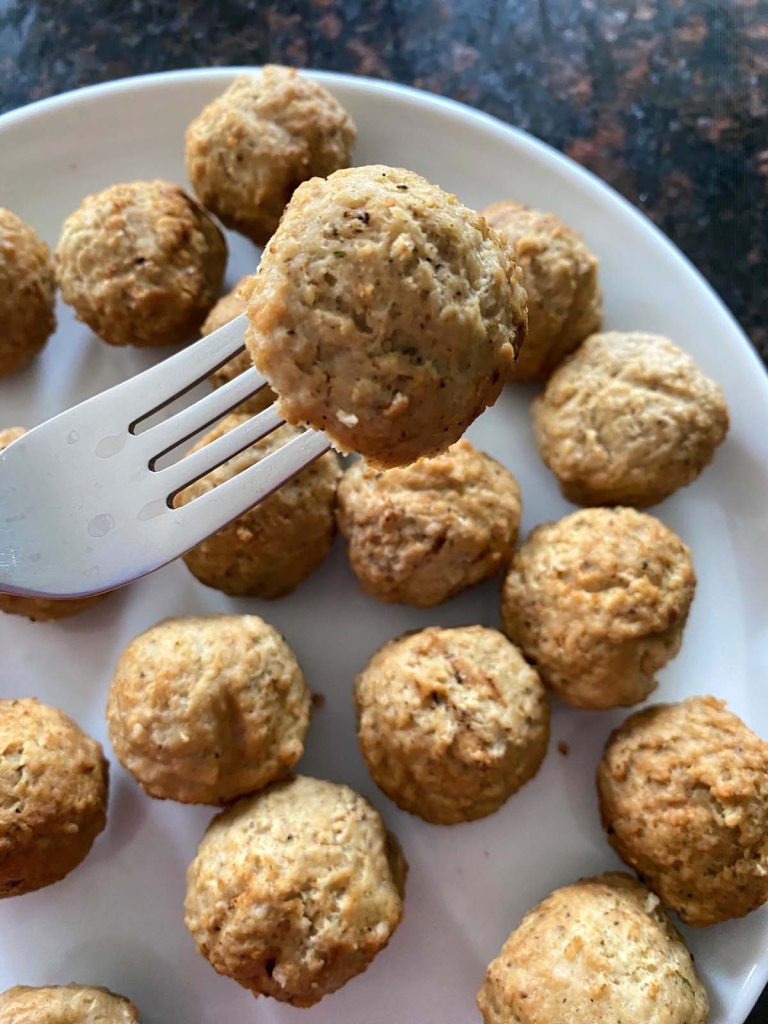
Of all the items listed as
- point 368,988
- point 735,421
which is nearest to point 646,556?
point 735,421

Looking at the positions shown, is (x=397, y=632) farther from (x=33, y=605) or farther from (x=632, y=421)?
(x=33, y=605)

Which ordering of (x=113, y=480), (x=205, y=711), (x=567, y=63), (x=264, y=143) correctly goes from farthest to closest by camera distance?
(x=567, y=63) < (x=264, y=143) < (x=205, y=711) < (x=113, y=480)

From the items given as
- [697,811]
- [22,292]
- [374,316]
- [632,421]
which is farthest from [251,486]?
[697,811]

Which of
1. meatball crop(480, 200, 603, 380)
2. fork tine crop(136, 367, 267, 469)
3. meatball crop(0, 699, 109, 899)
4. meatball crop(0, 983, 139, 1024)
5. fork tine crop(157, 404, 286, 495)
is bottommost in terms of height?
meatball crop(0, 983, 139, 1024)

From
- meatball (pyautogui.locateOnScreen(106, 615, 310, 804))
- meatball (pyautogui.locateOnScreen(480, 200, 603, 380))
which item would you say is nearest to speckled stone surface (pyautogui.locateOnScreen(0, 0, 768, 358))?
meatball (pyautogui.locateOnScreen(480, 200, 603, 380))

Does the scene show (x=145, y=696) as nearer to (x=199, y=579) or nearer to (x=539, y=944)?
(x=199, y=579)

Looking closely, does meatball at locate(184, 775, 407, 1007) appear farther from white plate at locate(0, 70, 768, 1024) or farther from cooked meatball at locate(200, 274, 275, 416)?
cooked meatball at locate(200, 274, 275, 416)
